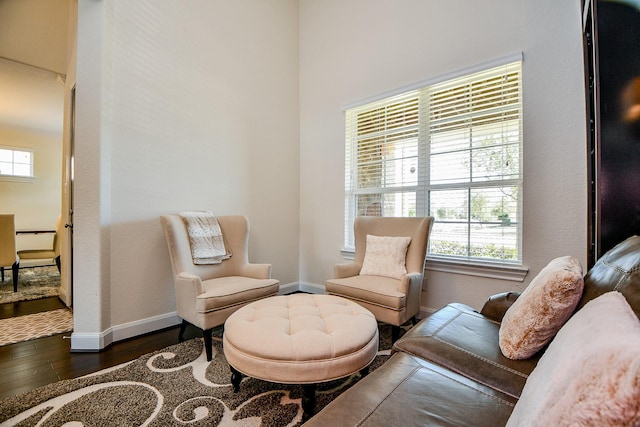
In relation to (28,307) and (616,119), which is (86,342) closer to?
(28,307)

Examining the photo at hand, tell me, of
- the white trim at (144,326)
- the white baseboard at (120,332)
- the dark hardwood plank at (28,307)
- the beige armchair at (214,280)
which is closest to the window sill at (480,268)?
the white baseboard at (120,332)

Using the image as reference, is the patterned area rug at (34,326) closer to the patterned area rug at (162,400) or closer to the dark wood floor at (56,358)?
the dark wood floor at (56,358)

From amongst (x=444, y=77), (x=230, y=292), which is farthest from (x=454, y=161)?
(x=230, y=292)

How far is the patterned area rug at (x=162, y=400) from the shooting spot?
4.48ft

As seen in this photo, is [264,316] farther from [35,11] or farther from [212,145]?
[35,11]

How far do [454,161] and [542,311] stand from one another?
1.84 metres

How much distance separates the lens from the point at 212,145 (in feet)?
9.59

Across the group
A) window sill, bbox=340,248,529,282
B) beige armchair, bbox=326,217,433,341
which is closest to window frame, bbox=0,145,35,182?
beige armchair, bbox=326,217,433,341

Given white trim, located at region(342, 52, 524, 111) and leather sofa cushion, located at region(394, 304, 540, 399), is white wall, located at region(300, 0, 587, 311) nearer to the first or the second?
white trim, located at region(342, 52, 524, 111)

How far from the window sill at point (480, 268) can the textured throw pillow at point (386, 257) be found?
14.2 inches

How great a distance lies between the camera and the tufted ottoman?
49.0 inches

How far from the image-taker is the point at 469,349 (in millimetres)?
1166

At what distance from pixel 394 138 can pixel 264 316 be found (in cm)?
226

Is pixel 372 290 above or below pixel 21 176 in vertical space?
below
